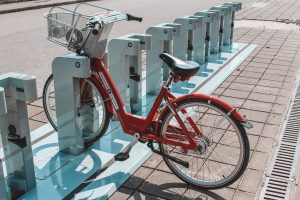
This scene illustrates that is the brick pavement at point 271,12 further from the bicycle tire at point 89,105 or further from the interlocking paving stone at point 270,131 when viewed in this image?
the bicycle tire at point 89,105

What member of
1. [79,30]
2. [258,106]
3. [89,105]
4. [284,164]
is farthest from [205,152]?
[258,106]

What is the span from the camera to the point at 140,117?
3717 millimetres

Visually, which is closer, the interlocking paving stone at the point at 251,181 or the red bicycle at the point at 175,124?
the red bicycle at the point at 175,124

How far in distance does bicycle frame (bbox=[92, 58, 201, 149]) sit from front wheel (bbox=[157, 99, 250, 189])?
4 cm

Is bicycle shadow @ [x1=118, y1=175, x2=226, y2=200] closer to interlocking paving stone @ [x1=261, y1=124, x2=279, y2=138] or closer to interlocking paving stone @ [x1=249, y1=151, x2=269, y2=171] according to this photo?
interlocking paving stone @ [x1=249, y1=151, x2=269, y2=171]

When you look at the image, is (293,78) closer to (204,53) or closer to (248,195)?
(204,53)

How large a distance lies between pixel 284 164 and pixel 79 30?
2.28 meters

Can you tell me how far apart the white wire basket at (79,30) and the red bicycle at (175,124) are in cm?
4

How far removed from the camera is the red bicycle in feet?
11.0

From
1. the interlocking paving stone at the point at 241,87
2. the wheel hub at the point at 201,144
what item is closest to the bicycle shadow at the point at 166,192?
the wheel hub at the point at 201,144

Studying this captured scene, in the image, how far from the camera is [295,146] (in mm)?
4297

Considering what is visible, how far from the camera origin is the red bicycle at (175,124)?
3.34 metres

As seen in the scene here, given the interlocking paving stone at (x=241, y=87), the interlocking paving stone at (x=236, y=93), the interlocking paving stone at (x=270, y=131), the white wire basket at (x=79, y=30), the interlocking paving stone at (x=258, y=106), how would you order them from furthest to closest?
the interlocking paving stone at (x=241, y=87) < the interlocking paving stone at (x=236, y=93) < the interlocking paving stone at (x=258, y=106) < the interlocking paving stone at (x=270, y=131) < the white wire basket at (x=79, y=30)

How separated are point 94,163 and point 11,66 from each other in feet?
14.0
